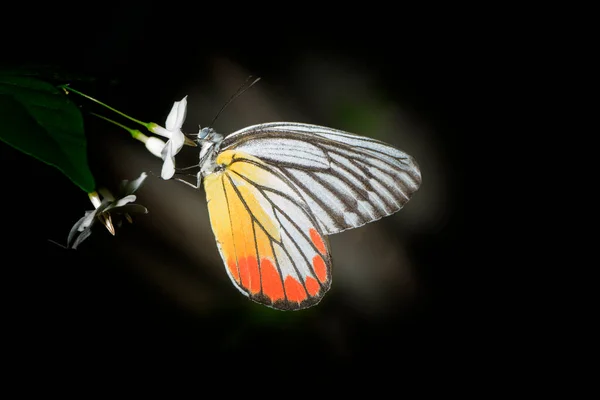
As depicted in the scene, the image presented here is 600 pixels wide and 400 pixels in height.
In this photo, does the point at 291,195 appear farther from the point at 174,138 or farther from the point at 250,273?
the point at 174,138

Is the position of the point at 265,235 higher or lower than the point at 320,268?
higher

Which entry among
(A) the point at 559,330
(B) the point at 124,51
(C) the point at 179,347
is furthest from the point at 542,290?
(B) the point at 124,51

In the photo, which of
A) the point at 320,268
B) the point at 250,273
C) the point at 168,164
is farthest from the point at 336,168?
the point at 168,164

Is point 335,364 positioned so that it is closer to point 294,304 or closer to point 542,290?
point 542,290

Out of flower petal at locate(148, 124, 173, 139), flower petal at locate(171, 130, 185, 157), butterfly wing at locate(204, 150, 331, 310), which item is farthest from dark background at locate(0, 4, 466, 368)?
flower petal at locate(171, 130, 185, 157)

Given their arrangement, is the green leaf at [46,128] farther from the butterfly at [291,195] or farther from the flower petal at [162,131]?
the butterfly at [291,195]

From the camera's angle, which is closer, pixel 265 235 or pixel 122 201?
pixel 122 201

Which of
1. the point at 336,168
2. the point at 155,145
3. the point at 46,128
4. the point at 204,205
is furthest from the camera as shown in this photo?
the point at 204,205

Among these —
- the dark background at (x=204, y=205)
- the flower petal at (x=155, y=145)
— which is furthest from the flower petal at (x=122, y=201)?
the dark background at (x=204, y=205)
